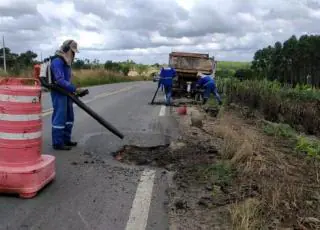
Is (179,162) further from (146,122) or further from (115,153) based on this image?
(146,122)

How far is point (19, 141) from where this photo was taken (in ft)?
18.5

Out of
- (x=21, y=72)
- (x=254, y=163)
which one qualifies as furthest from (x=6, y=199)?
(x=21, y=72)

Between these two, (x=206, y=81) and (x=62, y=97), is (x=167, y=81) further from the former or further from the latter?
(x=62, y=97)

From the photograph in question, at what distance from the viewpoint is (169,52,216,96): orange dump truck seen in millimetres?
25266

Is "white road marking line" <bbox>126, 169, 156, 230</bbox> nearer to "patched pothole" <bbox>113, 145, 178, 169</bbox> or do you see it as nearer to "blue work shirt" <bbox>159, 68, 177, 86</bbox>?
"patched pothole" <bbox>113, 145, 178, 169</bbox>

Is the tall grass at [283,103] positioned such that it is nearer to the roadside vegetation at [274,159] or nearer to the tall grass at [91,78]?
the roadside vegetation at [274,159]

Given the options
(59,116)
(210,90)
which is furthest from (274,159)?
(210,90)

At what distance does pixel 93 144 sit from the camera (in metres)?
9.18

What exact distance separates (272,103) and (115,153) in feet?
32.5

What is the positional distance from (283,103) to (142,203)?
12097mm

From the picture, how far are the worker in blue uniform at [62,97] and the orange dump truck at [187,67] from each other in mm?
16380

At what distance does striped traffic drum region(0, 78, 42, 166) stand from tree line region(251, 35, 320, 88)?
51.3 meters

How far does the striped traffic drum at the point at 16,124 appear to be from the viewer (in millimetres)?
5613

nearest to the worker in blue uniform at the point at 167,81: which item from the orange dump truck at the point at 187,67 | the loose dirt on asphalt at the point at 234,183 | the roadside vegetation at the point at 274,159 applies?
the roadside vegetation at the point at 274,159
